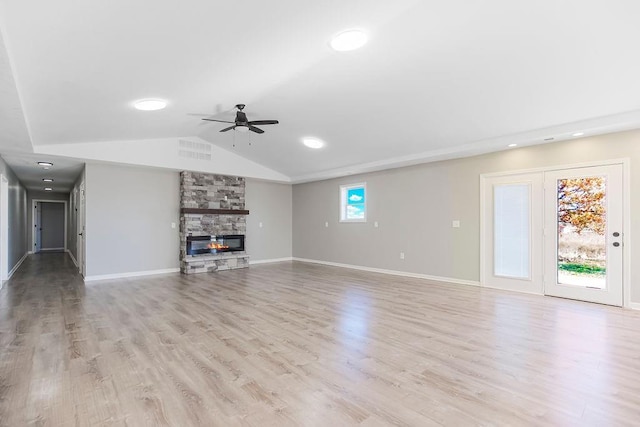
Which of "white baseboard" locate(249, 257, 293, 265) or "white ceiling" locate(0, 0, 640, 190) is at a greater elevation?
"white ceiling" locate(0, 0, 640, 190)

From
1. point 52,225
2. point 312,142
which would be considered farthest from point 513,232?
point 52,225

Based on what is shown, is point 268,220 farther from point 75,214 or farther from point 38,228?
point 38,228

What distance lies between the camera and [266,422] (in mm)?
1971

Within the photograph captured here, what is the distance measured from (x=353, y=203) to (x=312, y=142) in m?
2.38

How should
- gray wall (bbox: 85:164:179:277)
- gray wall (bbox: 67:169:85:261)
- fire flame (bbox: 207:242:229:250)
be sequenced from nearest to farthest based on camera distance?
gray wall (bbox: 85:164:179:277)
fire flame (bbox: 207:242:229:250)
gray wall (bbox: 67:169:85:261)

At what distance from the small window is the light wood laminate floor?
327cm

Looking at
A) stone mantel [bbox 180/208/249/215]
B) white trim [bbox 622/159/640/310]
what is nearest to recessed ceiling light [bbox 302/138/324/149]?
stone mantel [bbox 180/208/249/215]

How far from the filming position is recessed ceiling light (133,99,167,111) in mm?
4145

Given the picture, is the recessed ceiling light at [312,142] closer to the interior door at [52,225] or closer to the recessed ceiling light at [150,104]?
the recessed ceiling light at [150,104]

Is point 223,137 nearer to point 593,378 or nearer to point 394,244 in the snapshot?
point 394,244

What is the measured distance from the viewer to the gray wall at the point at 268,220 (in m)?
9.15

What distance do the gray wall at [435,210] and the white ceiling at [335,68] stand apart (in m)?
0.37

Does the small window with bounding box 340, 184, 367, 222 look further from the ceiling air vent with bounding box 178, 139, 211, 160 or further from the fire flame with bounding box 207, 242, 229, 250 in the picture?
the ceiling air vent with bounding box 178, 139, 211, 160

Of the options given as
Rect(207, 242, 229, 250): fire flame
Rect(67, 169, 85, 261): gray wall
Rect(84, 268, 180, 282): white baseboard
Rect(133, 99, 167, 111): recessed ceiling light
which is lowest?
Rect(84, 268, 180, 282): white baseboard
